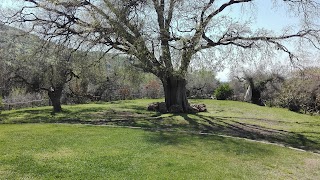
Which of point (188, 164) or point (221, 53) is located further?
point (221, 53)

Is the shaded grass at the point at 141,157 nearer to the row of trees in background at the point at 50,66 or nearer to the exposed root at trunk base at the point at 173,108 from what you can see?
the row of trees in background at the point at 50,66

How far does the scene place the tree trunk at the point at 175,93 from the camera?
1908cm

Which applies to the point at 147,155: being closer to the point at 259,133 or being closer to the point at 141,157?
the point at 141,157

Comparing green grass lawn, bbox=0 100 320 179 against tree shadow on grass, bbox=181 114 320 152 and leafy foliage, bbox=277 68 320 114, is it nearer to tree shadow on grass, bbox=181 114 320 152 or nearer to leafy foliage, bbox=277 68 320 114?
tree shadow on grass, bbox=181 114 320 152

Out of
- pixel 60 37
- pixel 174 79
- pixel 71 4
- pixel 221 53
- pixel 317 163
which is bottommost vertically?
pixel 317 163

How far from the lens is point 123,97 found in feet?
121

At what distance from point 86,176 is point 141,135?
4.65m

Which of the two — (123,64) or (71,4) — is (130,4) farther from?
(123,64)

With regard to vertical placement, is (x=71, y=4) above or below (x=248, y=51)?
above

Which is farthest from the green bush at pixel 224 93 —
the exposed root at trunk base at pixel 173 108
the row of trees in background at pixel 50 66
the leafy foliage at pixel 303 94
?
the exposed root at trunk base at pixel 173 108

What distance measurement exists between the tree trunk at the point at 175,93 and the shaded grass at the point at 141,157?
329 inches

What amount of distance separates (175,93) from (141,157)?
11699mm

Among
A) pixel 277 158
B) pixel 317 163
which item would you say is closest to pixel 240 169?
pixel 277 158

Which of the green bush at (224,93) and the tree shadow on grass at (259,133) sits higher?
the green bush at (224,93)
